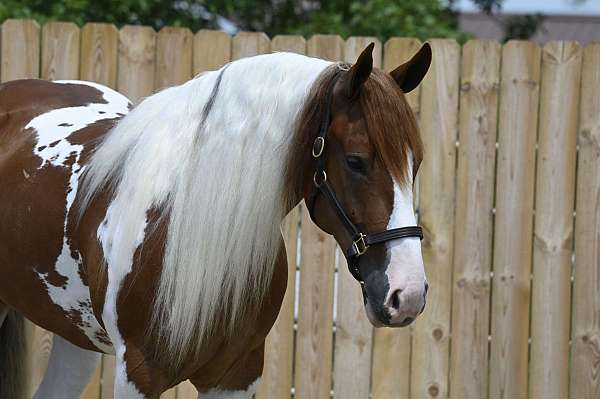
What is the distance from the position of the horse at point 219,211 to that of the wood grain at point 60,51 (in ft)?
4.61

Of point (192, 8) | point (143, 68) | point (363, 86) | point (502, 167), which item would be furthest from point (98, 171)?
point (192, 8)

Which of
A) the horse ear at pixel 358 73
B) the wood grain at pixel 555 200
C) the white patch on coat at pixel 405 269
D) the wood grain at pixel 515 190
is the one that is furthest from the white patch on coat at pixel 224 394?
the wood grain at pixel 555 200

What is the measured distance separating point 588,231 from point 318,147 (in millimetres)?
2160

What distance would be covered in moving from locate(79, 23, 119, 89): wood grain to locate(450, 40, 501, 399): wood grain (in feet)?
5.20

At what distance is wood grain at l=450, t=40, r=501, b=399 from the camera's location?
435 cm

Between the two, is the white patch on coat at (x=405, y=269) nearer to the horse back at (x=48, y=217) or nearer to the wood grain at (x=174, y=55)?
the horse back at (x=48, y=217)

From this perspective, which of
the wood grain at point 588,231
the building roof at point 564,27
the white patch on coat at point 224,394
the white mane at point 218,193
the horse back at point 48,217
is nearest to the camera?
the white mane at point 218,193

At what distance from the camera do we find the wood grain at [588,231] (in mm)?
4320

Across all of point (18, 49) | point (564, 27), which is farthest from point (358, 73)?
point (564, 27)

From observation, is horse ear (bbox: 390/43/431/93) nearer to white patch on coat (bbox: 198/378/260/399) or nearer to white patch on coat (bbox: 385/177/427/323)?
white patch on coat (bbox: 385/177/427/323)

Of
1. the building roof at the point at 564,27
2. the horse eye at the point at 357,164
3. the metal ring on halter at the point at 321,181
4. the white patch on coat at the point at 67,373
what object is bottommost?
the white patch on coat at the point at 67,373

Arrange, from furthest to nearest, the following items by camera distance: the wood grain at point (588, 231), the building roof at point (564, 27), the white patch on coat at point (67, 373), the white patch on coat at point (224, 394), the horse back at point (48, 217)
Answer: the building roof at point (564, 27)
the wood grain at point (588, 231)
the white patch on coat at point (67, 373)
the horse back at point (48, 217)
the white patch on coat at point (224, 394)

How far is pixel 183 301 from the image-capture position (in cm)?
270

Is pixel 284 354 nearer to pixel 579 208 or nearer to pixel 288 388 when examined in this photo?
pixel 288 388
